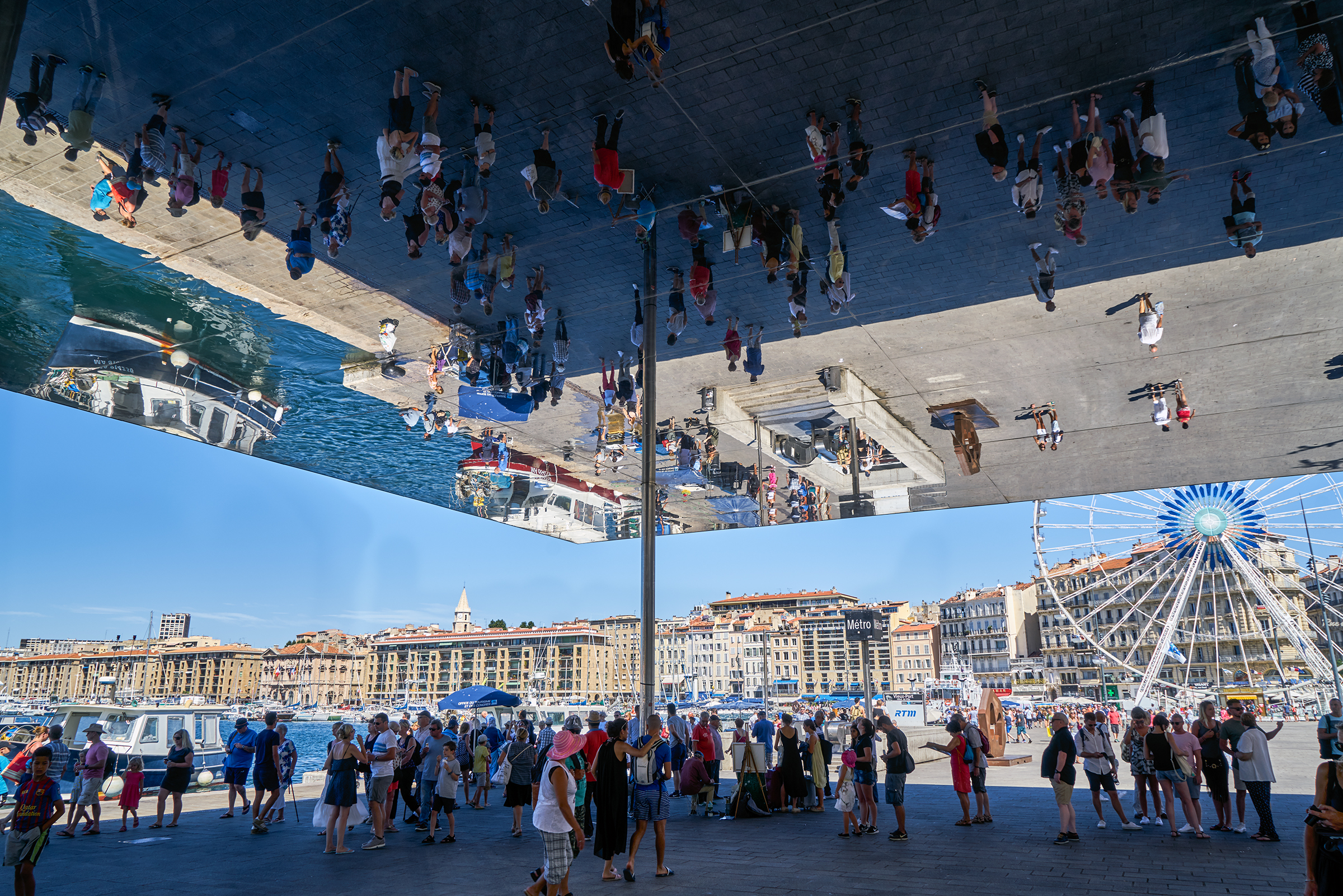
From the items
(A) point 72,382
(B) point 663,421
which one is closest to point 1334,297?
(B) point 663,421

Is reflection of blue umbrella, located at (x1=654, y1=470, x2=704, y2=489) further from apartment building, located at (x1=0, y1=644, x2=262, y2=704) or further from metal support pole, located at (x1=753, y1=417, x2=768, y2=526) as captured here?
apartment building, located at (x1=0, y1=644, x2=262, y2=704)

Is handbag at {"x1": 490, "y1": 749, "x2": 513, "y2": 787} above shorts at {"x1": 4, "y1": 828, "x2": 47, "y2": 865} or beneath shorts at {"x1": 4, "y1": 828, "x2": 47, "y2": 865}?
beneath

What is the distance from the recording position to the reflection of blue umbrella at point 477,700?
66.9ft

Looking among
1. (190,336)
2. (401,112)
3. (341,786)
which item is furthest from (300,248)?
(341,786)

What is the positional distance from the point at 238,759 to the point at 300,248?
7.93 metres

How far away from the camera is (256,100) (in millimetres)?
6785

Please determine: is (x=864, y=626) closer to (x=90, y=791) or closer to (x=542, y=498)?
(x=542, y=498)

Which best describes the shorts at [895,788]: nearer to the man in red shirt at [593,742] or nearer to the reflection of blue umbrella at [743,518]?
the man in red shirt at [593,742]

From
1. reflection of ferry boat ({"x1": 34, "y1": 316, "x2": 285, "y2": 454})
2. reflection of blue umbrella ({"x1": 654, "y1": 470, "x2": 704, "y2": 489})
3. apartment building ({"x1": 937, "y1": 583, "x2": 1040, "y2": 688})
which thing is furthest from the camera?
apartment building ({"x1": 937, "y1": 583, "x2": 1040, "y2": 688})

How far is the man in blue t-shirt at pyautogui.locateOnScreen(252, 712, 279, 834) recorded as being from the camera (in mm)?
10688

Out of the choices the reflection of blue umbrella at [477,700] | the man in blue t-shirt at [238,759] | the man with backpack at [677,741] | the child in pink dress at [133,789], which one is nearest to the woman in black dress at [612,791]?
the man with backpack at [677,741]

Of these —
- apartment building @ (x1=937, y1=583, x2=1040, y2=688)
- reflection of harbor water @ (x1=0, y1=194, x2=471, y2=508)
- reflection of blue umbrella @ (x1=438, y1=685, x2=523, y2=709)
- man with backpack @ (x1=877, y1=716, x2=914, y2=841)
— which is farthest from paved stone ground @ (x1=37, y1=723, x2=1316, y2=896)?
apartment building @ (x1=937, y1=583, x2=1040, y2=688)

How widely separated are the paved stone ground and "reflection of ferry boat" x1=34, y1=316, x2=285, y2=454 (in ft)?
19.6

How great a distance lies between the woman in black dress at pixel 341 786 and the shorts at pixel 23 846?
3.29 meters
